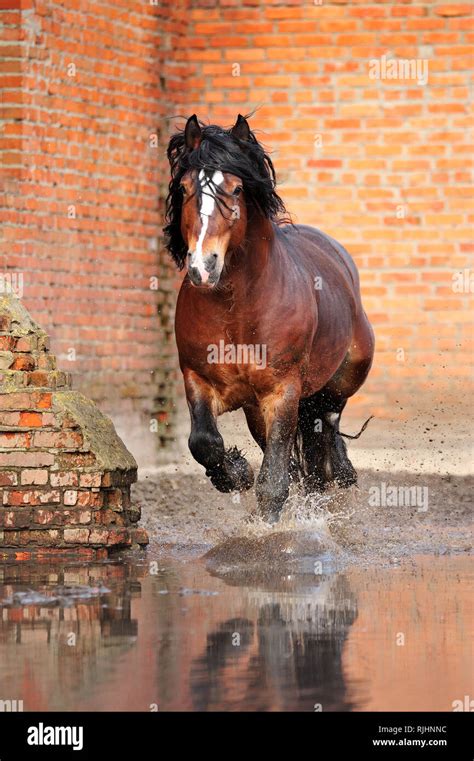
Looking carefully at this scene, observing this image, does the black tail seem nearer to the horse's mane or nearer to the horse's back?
the horse's back

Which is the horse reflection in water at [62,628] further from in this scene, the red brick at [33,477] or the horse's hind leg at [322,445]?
the horse's hind leg at [322,445]

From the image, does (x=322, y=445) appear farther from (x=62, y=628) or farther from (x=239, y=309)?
(x=62, y=628)

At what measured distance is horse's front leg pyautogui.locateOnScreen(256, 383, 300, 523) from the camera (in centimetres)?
789

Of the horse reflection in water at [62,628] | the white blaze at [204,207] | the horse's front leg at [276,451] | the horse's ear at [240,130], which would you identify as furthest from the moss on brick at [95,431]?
the horse's ear at [240,130]

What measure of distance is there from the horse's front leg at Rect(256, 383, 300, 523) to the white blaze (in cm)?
103

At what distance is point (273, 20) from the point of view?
11.8m

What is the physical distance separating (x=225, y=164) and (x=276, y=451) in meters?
1.46

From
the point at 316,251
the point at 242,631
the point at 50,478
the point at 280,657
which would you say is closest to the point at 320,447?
the point at 316,251

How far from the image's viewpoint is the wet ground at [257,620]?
15.2ft

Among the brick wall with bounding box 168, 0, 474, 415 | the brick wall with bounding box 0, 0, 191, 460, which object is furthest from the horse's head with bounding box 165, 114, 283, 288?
the brick wall with bounding box 168, 0, 474, 415
